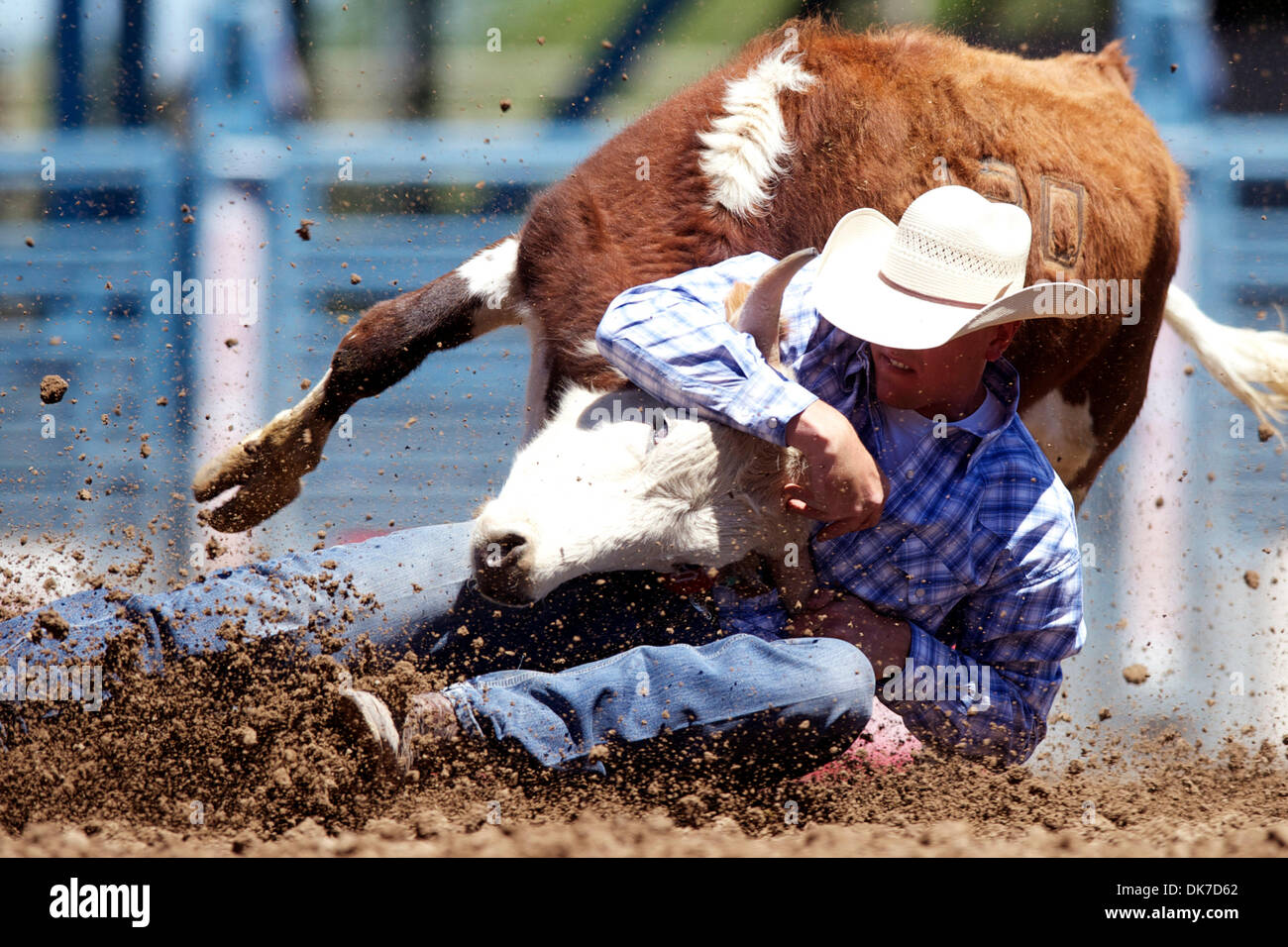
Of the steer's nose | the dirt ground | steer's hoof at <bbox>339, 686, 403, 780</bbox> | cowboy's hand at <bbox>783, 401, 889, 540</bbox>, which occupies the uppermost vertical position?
cowboy's hand at <bbox>783, 401, 889, 540</bbox>

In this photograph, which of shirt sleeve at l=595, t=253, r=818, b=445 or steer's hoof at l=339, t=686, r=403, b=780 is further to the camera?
shirt sleeve at l=595, t=253, r=818, b=445

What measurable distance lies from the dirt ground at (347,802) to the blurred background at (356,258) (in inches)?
119

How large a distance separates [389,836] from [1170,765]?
1.97 metres

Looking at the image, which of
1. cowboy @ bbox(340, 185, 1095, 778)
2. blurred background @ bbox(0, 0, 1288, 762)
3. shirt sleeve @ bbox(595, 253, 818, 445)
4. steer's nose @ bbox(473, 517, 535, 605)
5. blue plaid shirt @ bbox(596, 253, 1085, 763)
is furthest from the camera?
blurred background @ bbox(0, 0, 1288, 762)

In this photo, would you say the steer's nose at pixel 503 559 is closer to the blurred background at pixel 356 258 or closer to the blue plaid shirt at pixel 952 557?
the blue plaid shirt at pixel 952 557

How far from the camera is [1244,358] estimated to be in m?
4.22

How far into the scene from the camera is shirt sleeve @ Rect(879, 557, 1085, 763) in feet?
8.05

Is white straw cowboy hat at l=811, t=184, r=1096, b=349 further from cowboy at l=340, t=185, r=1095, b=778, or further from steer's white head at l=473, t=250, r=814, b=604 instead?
steer's white head at l=473, t=250, r=814, b=604

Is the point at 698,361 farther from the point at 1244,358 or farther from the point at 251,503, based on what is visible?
the point at 1244,358

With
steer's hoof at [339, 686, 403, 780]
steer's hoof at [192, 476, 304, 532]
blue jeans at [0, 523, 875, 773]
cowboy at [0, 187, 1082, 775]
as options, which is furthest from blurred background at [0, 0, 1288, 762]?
steer's hoof at [339, 686, 403, 780]

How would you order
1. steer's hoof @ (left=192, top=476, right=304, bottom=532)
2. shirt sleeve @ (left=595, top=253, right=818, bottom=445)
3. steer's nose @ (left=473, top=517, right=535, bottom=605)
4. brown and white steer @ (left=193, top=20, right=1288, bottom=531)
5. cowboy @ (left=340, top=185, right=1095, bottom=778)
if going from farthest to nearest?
steer's hoof @ (left=192, top=476, right=304, bottom=532) < brown and white steer @ (left=193, top=20, right=1288, bottom=531) < cowboy @ (left=340, top=185, right=1095, bottom=778) < shirt sleeve @ (left=595, top=253, right=818, bottom=445) < steer's nose @ (left=473, top=517, right=535, bottom=605)

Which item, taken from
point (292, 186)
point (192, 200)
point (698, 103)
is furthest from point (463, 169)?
point (698, 103)

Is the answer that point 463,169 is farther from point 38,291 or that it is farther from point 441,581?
point 441,581

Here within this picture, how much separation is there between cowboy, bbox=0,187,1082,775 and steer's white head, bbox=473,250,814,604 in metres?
0.07
